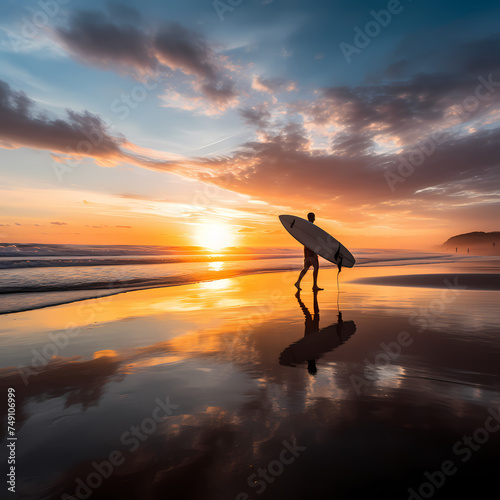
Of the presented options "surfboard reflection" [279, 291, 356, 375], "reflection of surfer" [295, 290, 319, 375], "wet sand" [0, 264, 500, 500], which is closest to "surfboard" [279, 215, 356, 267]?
"reflection of surfer" [295, 290, 319, 375]

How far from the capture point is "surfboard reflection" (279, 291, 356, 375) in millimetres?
4418

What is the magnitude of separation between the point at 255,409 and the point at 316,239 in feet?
31.9

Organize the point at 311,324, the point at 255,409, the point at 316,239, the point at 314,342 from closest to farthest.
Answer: the point at 255,409 → the point at 314,342 → the point at 311,324 → the point at 316,239

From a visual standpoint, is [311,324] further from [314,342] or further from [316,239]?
[316,239]

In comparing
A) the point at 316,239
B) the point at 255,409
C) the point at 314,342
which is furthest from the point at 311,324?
the point at 316,239

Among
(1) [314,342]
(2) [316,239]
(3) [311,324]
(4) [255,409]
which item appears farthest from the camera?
(2) [316,239]

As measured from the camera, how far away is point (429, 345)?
16.5ft

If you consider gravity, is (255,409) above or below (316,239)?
below

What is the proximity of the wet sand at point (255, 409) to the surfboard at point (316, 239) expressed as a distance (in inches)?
225

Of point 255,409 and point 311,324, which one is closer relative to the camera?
point 255,409

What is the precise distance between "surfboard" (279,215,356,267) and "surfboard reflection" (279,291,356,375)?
5064 mm

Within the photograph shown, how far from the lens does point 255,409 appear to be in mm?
2992

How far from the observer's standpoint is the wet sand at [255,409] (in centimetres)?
209

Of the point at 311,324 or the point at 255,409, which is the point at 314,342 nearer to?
the point at 311,324
